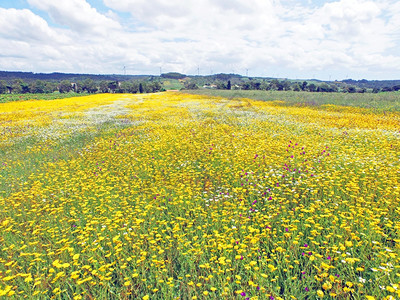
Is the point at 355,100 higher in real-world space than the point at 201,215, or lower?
higher

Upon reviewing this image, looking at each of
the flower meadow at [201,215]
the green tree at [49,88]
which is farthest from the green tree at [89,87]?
the flower meadow at [201,215]

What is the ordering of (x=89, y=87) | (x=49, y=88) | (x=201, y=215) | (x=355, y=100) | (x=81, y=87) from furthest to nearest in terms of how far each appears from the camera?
1. (x=81, y=87)
2. (x=89, y=87)
3. (x=49, y=88)
4. (x=355, y=100)
5. (x=201, y=215)

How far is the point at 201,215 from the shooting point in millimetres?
5113

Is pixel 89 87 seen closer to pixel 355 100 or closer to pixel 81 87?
pixel 81 87

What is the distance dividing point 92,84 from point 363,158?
124 m

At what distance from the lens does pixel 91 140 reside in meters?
13.7

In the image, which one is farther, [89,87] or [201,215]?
[89,87]

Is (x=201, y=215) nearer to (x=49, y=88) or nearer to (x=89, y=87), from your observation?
(x=89, y=87)

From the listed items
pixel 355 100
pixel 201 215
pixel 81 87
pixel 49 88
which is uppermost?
pixel 355 100

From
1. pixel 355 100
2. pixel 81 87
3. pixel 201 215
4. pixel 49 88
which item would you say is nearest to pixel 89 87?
pixel 81 87

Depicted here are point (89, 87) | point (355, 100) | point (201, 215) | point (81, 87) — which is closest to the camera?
point (201, 215)

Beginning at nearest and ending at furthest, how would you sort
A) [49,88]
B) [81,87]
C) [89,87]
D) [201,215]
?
[201,215] → [49,88] → [89,87] → [81,87]

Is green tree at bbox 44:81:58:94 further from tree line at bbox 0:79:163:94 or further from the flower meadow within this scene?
the flower meadow

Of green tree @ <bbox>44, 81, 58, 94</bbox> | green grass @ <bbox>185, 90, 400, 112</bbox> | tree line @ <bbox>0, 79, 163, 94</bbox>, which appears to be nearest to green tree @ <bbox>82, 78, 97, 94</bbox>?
tree line @ <bbox>0, 79, 163, 94</bbox>
